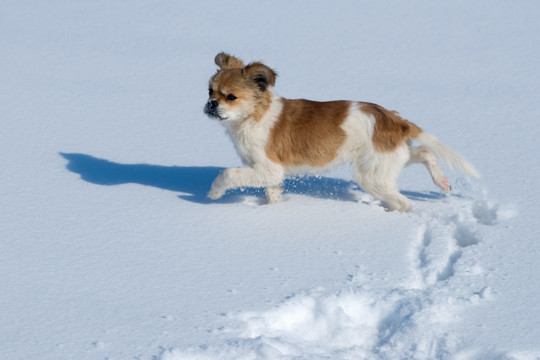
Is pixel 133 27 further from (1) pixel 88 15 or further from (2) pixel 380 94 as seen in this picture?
(2) pixel 380 94

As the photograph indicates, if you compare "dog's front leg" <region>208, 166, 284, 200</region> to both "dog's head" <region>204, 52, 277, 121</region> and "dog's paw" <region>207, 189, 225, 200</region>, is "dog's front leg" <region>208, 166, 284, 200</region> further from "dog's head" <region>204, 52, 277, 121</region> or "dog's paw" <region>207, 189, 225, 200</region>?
"dog's head" <region>204, 52, 277, 121</region>

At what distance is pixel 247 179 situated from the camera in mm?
5055

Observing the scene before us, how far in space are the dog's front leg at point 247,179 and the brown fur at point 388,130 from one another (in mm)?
780

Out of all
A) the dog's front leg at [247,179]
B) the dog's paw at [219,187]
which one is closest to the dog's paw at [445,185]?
the dog's front leg at [247,179]

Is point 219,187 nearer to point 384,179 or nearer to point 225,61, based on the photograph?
point 225,61

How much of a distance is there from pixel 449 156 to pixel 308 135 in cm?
106

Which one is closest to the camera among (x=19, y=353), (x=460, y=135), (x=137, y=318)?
(x=19, y=353)

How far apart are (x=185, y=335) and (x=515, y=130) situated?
4.37 meters

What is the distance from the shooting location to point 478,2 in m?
10.4

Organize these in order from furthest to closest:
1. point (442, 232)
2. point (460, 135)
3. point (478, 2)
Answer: point (478, 2) → point (460, 135) → point (442, 232)

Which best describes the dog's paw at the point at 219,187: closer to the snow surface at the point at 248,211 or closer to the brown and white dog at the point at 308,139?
the brown and white dog at the point at 308,139

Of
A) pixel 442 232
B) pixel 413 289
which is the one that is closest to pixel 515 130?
pixel 442 232

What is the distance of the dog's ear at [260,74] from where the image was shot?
501 cm

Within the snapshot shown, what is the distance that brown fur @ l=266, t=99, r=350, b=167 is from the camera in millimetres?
5074
